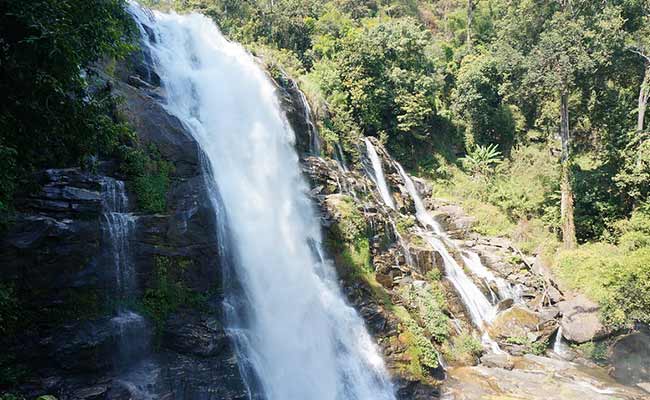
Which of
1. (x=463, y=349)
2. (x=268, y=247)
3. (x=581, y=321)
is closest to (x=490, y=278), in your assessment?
(x=581, y=321)

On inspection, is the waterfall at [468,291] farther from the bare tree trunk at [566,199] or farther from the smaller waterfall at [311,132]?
the smaller waterfall at [311,132]

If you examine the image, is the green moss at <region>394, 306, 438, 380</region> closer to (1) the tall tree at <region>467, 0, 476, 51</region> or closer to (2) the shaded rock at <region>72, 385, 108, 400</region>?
(2) the shaded rock at <region>72, 385, 108, 400</region>

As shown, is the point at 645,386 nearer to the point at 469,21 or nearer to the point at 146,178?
the point at 146,178

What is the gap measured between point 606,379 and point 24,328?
15486 millimetres

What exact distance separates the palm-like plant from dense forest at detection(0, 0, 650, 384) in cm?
11

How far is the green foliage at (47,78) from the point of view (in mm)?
5750

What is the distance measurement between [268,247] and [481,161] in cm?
1985

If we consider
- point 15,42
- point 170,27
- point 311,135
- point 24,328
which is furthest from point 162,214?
point 170,27

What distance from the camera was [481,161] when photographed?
28.1 m

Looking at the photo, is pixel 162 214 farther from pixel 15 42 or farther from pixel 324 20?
pixel 324 20

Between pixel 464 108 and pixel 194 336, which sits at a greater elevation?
pixel 464 108

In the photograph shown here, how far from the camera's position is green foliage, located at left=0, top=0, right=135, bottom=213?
5750 millimetres

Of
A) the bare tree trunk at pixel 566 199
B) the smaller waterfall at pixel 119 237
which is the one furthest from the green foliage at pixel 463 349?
the smaller waterfall at pixel 119 237

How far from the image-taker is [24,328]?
7637 mm
